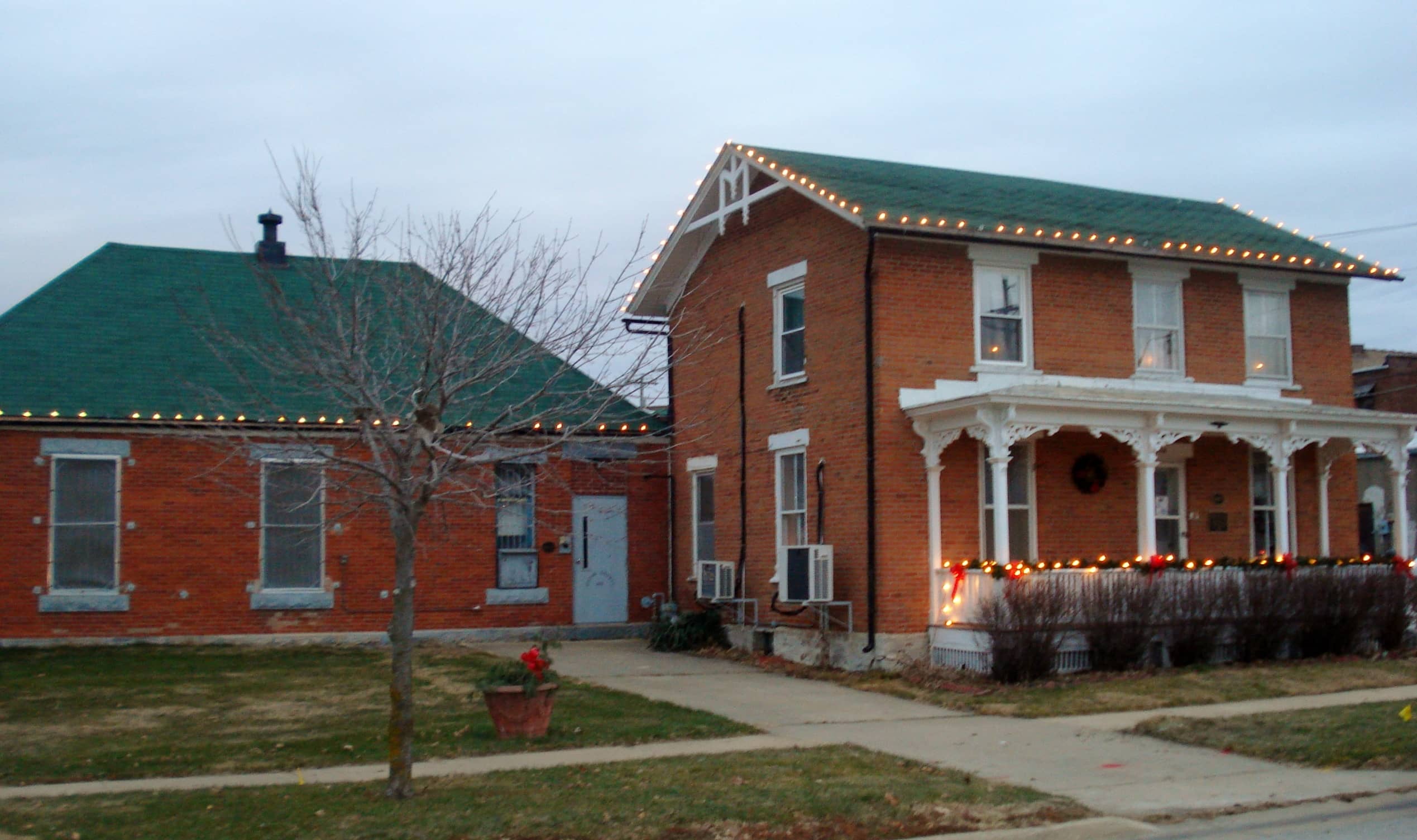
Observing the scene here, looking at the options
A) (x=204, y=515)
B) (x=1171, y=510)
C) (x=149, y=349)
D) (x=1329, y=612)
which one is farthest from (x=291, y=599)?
(x=1329, y=612)

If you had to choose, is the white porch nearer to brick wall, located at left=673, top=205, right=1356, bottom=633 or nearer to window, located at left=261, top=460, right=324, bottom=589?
brick wall, located at left=673, top=205, right=1356, bottom=633

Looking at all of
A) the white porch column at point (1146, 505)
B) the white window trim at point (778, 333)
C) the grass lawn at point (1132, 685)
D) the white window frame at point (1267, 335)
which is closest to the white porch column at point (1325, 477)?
the white window frame at point (1267, 335)

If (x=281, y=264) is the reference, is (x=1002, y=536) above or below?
below

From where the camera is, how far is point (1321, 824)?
9.20 meters

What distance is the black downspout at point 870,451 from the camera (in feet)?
56.3

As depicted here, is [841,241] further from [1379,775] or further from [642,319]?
[1379,775]

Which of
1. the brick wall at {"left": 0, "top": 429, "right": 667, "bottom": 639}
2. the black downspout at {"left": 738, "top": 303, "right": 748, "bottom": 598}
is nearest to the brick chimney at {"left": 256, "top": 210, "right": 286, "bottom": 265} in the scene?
the brick wall at {"left": 0, "top": 429, "right": 667, "bottom": 639}

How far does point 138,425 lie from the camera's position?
1964 centimetres

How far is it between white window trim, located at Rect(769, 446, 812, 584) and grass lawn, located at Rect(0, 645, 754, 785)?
443 centimetres

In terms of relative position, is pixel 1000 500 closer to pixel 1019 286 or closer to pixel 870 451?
pixel 870 451

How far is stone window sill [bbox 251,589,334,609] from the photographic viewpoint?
65.9 ft

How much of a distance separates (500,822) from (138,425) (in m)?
13.3

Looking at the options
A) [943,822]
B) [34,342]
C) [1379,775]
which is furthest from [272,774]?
[34,342]

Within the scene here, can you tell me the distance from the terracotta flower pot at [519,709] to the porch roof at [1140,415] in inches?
266
